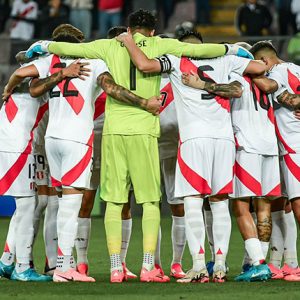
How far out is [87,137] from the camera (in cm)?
1152

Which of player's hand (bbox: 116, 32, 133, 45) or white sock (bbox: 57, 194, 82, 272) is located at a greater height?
player's hand (bbox: 116, 32, 133, 45)

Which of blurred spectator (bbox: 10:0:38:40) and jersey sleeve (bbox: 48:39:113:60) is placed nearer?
jersey sleeve (bbox: 48:39:113:60)

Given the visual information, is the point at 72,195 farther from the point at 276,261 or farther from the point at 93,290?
the point at 276,261

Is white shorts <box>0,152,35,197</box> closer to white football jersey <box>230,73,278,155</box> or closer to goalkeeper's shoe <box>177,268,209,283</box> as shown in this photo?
goalkeeper's shoe <box>177,268,209,283</box>

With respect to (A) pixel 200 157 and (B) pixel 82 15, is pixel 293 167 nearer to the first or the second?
(A) pixel 200 157

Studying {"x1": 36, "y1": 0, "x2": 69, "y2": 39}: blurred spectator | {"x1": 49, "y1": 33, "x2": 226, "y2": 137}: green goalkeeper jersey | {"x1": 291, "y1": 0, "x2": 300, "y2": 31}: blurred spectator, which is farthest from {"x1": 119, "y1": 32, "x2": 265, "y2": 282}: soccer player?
{"x1": 36, "y1": 0, "x2": 69, "y2": 39}: blurred spectator

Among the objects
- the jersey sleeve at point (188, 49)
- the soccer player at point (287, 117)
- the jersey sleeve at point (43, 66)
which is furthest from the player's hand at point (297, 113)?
the jersey sleeve at point (43, 66)

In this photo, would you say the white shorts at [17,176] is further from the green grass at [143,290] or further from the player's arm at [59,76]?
the green grass at [143,290]

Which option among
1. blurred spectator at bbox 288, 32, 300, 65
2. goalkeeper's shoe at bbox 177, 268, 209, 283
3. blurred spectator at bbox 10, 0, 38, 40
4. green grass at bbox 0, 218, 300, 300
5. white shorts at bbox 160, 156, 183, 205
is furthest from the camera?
blurred spectator at bbox 10, 0, 38, 40

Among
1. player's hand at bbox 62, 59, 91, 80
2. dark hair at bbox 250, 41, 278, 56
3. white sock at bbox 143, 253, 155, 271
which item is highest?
dark hair at bbox 250, 41, 278, 56

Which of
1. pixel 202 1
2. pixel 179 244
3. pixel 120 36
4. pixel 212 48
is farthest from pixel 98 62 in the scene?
pixel 202 1

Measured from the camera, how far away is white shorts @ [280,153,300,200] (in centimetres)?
1194

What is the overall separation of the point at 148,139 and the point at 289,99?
1.45 metres

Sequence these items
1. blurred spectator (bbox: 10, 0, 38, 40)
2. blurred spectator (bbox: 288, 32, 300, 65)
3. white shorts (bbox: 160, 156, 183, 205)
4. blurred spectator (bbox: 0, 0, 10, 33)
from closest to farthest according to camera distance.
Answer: white shorts (bbox: 160, 156, 183, 205) → blurred spectator (bbox: 288, 32, 300, 65) → blurred spectator (bbox: 10, 0, 38, 40) → blurred spectator (bbox: 0, 0, 10, 33)
